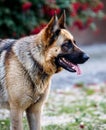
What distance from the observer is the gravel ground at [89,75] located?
13531mm

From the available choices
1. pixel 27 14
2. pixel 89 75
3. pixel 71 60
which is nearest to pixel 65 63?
pixel 71 60

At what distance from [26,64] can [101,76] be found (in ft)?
24.5

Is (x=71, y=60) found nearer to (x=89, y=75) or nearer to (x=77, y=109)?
(x=77, y=109)

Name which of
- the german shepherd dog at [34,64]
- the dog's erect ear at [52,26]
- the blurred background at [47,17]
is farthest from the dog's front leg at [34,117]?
the blurred background at [47,17]

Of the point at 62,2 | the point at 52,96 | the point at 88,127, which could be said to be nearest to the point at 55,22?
the point at 88,127

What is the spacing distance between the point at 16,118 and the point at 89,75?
7.38 m

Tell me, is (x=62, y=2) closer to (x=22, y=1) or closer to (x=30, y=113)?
(x=22, y=1)

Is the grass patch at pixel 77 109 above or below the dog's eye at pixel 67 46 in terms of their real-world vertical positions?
below

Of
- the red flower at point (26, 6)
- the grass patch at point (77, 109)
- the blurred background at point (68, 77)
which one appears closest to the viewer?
the grass patch at point (77, 109)

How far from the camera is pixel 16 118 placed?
24.0 ft

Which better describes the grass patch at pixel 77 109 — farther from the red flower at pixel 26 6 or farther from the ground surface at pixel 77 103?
the red flower at pixel 26 6

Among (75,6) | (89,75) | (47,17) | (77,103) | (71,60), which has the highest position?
(71,60)

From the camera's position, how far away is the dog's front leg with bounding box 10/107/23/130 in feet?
23.9

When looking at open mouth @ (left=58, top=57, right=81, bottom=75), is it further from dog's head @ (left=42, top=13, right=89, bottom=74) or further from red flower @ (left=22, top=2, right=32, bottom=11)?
red flower @ (left=22, top=2, right=32, bottom=11)
